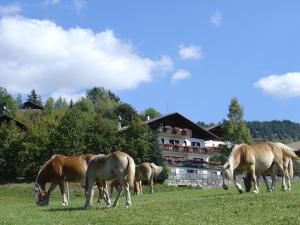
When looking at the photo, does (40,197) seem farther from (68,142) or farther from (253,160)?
(68,142)

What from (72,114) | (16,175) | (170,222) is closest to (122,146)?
(72,114)

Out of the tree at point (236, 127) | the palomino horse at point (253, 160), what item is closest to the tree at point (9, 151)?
the tree at point (236, 127)

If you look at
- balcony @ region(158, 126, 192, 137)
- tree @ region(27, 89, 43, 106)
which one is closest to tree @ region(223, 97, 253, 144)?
balcony @ region(158, 126, 192, 137)

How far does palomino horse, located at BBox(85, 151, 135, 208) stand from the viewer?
1697 cm

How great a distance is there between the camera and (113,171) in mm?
17234

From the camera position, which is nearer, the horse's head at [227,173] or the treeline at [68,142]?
the horse's head at [227,173]

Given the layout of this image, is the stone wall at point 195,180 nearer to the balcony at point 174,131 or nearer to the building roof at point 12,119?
the balcony at point 174,131

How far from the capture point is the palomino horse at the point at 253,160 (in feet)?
66.8

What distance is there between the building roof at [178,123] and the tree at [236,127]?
Answer: 8799 millimetres

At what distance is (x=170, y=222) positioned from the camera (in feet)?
42.3

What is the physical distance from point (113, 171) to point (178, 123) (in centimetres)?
6786

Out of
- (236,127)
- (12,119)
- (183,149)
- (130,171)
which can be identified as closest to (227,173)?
(130,171)

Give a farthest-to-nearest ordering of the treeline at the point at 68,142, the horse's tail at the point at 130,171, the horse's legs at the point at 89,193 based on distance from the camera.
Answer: the treeline at the point at 68,142 < the horse's legs at the point at 89,193 < the horse's tail at the point at 130,171

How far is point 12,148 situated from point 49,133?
466 cm
